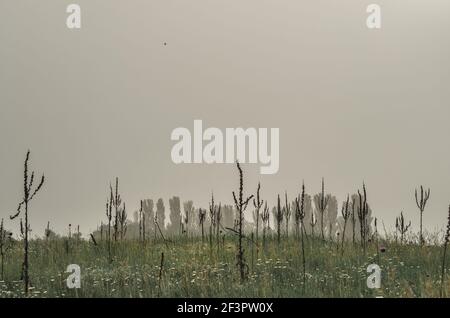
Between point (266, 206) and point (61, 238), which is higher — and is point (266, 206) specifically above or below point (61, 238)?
above

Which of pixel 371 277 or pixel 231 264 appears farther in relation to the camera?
pixel 231 264

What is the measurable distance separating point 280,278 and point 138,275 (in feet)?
9.06

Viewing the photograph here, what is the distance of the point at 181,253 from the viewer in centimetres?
1309

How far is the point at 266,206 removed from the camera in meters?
15.8

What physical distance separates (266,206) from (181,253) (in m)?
3.56

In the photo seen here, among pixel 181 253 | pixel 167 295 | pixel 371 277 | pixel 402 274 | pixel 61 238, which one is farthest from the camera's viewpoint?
pixel 61 238

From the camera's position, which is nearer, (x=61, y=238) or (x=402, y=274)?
(x=402, y=274)
